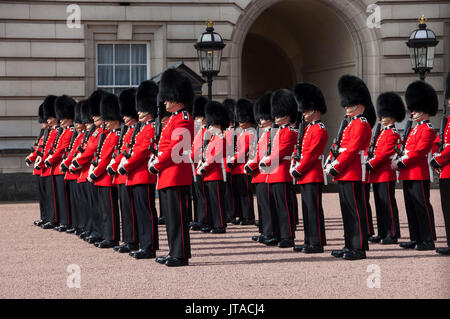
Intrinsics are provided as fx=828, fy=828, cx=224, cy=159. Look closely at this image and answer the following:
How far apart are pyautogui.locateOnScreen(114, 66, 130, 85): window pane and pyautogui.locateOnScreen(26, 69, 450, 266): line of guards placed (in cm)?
540

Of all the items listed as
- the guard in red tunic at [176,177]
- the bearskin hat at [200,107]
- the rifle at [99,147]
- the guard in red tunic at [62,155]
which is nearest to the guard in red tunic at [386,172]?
the guard in red tunic at [176,177]

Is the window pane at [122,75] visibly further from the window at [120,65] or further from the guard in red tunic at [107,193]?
the guard in red tunic at [107,193]

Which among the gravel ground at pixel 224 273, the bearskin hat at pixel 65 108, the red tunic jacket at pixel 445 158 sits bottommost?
the gravel ground at pixel 224 273

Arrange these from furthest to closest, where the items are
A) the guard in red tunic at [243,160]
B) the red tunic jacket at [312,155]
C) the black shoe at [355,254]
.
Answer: the guard in red tunic at [243,160]
the red tunic jacket at [312,155]
the black shoe at [355,254]

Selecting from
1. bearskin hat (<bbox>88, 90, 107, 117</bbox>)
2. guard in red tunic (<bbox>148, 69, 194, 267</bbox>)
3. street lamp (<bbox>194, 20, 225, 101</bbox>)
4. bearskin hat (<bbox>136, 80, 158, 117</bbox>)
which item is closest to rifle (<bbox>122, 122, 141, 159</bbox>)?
bearskin hat (<bbox>136, 80, 158, 117</bbox>)

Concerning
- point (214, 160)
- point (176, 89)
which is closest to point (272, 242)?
point (214, 160)

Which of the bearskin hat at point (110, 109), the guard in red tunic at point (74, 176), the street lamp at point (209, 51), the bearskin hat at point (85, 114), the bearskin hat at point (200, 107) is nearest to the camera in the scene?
the bearskin hat at point (110, 109)

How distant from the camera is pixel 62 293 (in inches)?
200

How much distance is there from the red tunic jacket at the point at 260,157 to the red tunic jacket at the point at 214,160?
0.75m

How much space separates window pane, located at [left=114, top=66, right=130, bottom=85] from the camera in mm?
14516

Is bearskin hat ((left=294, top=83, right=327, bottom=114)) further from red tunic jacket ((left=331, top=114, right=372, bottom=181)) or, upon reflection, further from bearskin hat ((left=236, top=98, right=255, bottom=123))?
bearskin hat ((left=236, top=98, right=255, bottom=123))

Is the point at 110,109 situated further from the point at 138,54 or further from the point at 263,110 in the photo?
the point at 138,54

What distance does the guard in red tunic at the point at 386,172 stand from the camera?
7.46 meters
